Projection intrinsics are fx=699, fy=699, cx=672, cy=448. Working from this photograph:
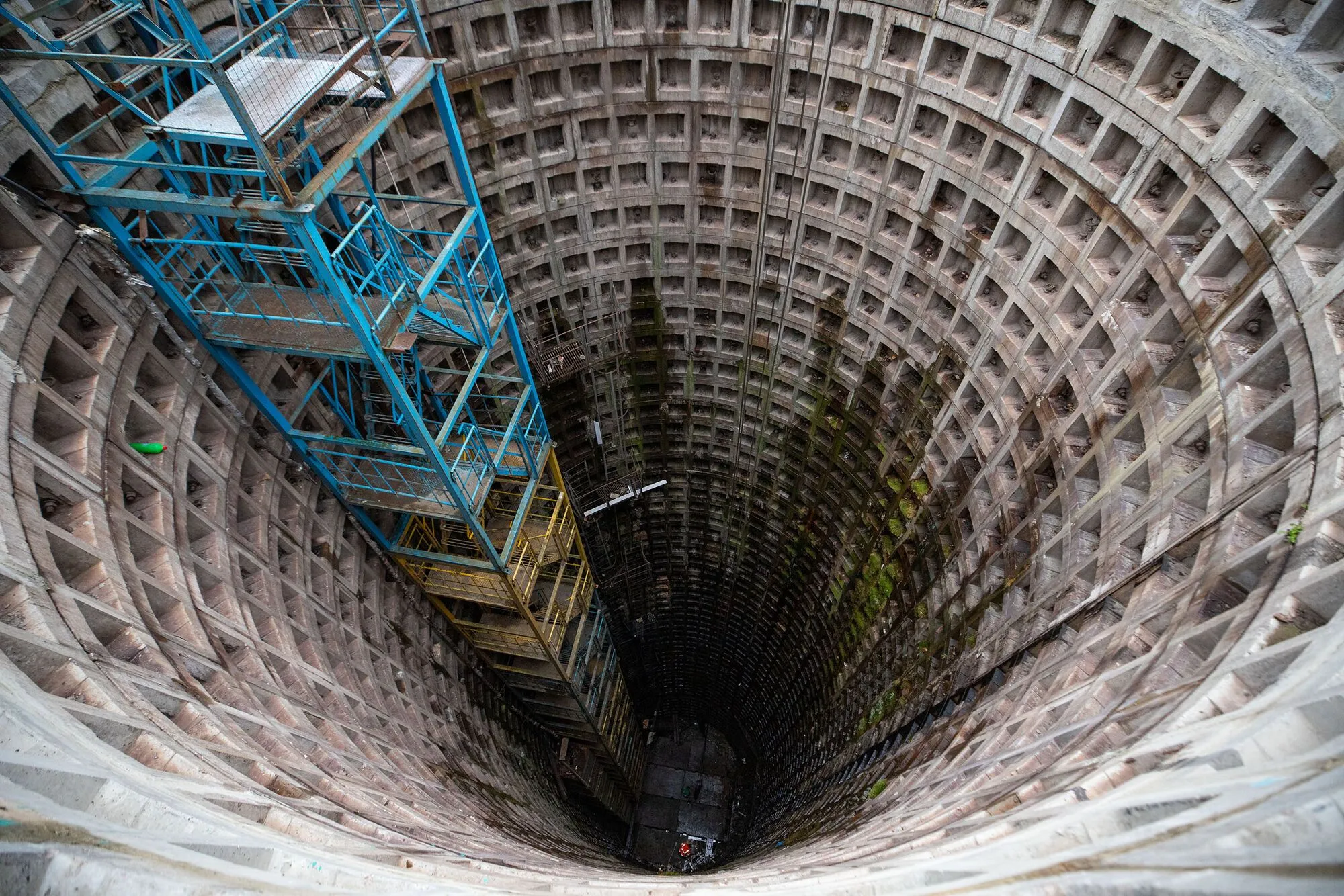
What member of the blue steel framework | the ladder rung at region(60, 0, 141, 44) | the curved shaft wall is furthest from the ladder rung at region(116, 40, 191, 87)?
the curved shaft wall

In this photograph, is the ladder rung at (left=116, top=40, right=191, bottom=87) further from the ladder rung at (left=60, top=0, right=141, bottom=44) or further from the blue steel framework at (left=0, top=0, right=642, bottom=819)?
the ladder rung at (left=60, top=0, right=141, bottom=44)

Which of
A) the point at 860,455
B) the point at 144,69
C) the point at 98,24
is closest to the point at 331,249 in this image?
the point at 144,69

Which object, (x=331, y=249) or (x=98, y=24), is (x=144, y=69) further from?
(x=331, y=249)

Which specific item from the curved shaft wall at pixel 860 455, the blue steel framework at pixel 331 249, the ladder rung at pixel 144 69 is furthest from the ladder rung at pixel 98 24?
the curved shaft wall at pixel 860 455

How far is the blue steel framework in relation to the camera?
10.8 m

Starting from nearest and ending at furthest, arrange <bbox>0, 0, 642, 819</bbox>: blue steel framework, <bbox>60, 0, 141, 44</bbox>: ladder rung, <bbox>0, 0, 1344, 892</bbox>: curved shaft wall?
1. <bbox>0, 0, 1344, 892</bbox>: curved shaft wall
2. <bbox>60, 0, 141, 44</bbox>: ladder rung
3. <bbox>0, 0, 642, 819</bbox>: blue steel framework

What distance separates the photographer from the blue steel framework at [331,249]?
1084 cm

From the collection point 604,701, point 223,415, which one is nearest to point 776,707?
point 604,701

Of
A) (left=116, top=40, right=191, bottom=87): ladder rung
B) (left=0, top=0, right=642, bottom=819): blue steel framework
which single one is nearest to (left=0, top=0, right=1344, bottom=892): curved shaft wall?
(left=0, top=0, right=642, bottom=819): blue steel framework

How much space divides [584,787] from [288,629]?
23.9 meters

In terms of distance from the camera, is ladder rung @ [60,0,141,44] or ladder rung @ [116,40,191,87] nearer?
ladder rung @ [60,0,141,44]

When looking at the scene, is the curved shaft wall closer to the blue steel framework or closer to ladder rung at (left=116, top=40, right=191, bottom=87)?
the blue steel framework

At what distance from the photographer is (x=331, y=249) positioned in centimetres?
1783

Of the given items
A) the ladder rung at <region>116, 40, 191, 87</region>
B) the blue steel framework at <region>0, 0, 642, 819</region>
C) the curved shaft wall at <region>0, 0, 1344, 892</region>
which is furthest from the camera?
the blue steel framework at <region>0, 0, 642, 819</region>
